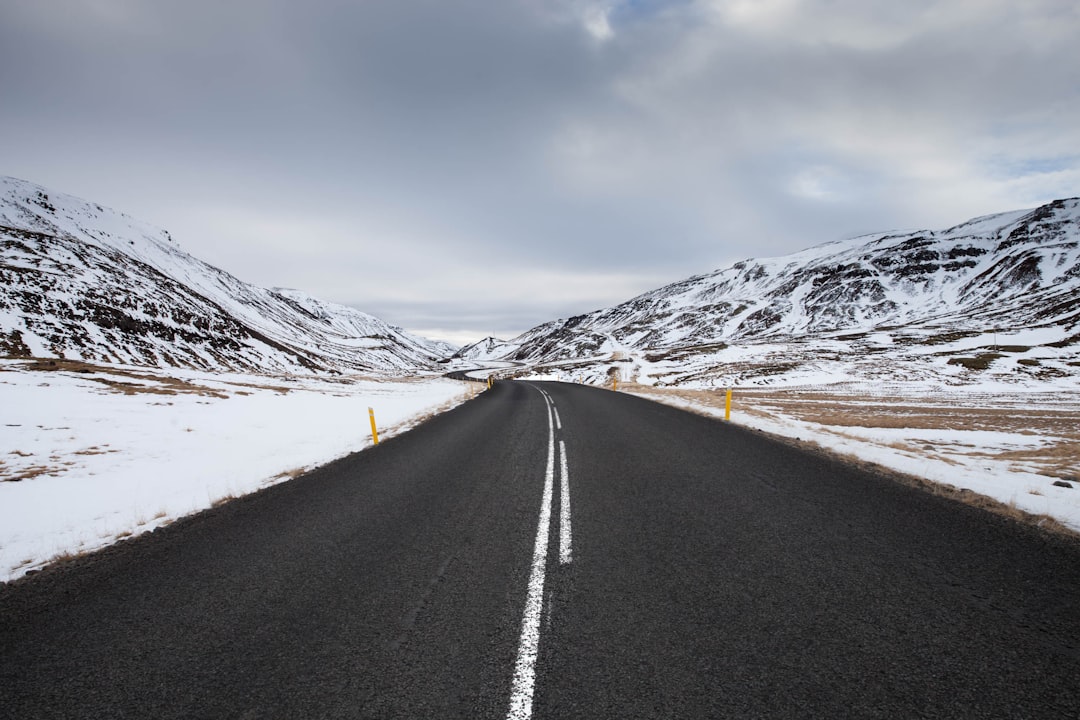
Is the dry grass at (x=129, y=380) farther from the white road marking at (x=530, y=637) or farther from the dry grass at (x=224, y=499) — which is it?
the white road marking at (x=530, y=637)

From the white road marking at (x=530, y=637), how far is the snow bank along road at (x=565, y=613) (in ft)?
0.07

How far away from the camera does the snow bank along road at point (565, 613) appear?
2.86 meters

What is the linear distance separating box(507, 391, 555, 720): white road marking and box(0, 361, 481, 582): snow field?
19.0 feet

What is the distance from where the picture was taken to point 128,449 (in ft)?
39.1

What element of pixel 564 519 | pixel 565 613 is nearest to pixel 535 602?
pixel 565 613

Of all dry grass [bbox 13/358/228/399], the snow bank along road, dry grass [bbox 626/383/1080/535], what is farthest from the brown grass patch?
dry grass [bbox 626/383/1080/535]

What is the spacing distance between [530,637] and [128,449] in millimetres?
13716

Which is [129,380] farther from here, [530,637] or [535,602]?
[530,637]

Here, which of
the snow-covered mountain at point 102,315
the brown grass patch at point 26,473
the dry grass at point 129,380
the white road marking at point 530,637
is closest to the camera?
the white road marking at point 530,637

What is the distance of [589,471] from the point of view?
885cm

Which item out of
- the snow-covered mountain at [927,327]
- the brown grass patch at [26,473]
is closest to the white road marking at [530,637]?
the brown grass patch at [26,473]

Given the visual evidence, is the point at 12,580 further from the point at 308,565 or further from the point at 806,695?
the point at 806,695

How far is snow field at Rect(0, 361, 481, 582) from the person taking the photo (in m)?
6.83

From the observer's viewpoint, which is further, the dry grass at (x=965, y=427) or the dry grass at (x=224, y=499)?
the dry grass at (x=224, y=499)
